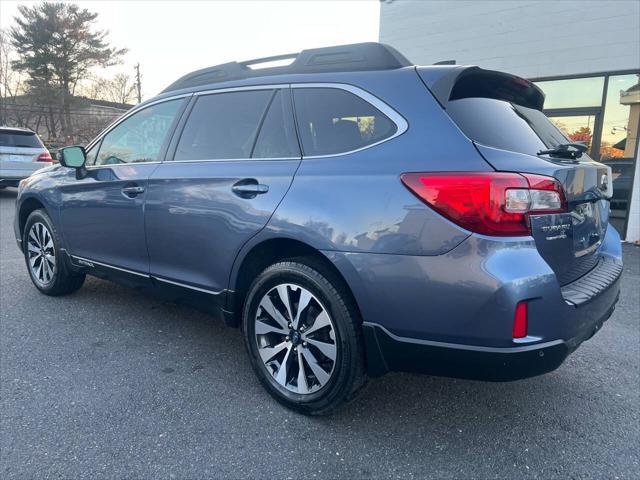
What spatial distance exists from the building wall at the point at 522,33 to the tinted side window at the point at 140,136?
724 centimetres

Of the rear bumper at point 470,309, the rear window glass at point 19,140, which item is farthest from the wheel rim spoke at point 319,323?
the rear window glass at point 19,140

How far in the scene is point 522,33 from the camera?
8.41 meters

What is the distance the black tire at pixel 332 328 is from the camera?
223 cm

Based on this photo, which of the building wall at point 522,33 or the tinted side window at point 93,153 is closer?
the tinted side window at point 93,153

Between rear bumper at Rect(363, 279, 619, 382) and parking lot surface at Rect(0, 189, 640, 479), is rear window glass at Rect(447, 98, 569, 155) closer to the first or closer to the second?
rear bumper at Rect(363, 279, 619, 382)

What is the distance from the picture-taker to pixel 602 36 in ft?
25.2

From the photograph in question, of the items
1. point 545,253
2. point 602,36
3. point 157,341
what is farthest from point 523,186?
point 602,36

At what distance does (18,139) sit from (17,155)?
0.42 m

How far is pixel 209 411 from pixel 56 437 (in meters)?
0.73

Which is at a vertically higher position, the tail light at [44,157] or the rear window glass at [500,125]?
the rear window glass at [500,125]

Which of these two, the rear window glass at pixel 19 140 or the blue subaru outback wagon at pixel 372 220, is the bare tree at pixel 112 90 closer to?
the rear window glass at pixel 19 140

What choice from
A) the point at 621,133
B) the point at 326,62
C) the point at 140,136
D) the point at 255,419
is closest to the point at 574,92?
the point at 621,133

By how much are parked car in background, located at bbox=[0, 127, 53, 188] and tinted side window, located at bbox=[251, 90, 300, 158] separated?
1125cm

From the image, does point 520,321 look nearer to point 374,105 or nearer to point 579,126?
point 374,105
